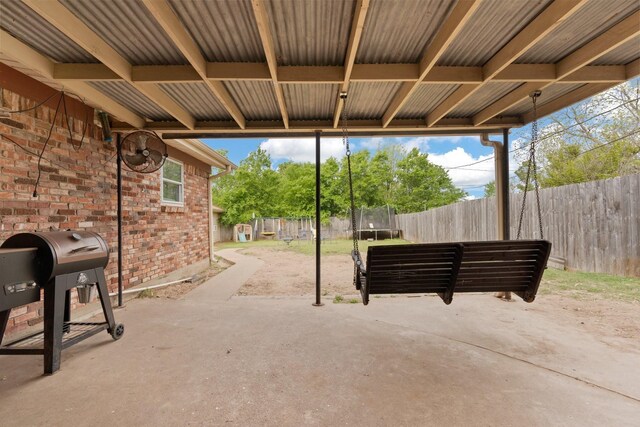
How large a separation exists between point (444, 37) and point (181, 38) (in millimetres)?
2067

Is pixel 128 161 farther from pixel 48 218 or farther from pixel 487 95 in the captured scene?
pixel 487 95

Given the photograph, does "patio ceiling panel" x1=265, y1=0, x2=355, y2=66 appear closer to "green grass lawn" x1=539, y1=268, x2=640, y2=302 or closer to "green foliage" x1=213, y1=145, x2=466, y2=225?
"green grass lawn" x1=539, y1=268, x2=640, y2=302

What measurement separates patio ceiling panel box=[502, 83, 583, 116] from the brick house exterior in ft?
18.8

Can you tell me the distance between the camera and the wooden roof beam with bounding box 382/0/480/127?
208 centimetres

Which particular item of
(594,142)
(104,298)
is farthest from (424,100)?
(594,142)

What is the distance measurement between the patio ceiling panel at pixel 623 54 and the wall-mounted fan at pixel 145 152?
530cm

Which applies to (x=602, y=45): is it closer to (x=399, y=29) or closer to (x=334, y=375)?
(x=399, y=29)

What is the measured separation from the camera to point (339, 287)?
6156mm

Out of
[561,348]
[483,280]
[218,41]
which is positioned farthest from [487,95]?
[218,41]

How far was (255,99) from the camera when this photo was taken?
3.75 m

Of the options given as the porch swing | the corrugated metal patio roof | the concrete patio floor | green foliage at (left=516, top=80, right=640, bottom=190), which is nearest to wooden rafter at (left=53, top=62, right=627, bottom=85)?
the corrugated metal patio roof

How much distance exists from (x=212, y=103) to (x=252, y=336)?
9.37 feet

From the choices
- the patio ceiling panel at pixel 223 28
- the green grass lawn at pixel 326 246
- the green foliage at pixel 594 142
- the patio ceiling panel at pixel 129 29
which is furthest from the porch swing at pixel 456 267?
the green grass lawn at pixel 326 246

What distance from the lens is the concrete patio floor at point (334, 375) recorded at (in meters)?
2.01
